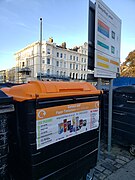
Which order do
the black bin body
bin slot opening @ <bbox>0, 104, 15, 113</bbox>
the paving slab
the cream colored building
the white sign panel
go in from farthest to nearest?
the cream colored building, the black bin body, the white sign panel, the paving slab, bin slot opening @ <bbox>0, 104, 15, 113</bbox>

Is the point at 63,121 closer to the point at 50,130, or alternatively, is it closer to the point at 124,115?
the point at 50,130

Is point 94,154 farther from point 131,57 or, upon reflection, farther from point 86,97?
point 131,57

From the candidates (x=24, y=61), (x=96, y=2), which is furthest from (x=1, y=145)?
(x=24, y=61)

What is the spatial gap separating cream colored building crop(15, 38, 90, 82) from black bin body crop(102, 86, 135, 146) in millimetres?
37335

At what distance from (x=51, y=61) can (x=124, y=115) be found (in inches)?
1701

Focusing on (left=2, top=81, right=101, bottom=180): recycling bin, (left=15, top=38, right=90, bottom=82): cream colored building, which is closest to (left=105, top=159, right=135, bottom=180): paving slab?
(left=2, top=81, right=101, bottom=180): recycling bin

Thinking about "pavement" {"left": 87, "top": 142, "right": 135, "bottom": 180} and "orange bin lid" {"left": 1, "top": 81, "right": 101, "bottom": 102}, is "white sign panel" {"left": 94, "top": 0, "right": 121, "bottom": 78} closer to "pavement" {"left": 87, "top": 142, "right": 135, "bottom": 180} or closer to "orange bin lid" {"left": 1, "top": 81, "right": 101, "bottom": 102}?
"orange bin lid" {"left": 1, "top": 81, "right": 101, "bottom": 102}

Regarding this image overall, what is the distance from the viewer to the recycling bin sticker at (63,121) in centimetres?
168

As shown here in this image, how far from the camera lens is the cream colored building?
44.7 m

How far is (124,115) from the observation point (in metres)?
3.59

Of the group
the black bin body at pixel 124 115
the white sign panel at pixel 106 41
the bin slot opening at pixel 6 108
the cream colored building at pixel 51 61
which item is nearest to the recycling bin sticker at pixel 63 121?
the bin slot opening at pixel 6 108

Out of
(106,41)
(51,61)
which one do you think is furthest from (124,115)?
(51,61)

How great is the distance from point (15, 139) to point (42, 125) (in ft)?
1.23

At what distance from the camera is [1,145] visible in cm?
164
